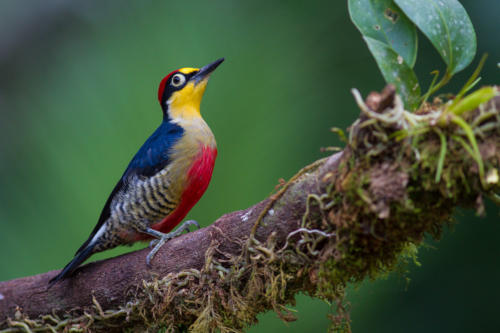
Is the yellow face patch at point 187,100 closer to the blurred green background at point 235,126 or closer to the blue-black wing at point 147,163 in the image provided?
the blurred green background at point 235,126

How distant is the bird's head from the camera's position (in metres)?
3.38

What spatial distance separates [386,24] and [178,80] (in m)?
1.76

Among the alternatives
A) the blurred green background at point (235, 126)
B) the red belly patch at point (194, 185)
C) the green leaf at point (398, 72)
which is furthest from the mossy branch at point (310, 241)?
the blurred green background at point (235, 126)

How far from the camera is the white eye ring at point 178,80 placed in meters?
3.41

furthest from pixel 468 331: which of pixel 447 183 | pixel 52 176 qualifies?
pixel 52 176

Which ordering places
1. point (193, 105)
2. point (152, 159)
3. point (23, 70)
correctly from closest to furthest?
point (152, 159), point (193, 105), point (23, 70)

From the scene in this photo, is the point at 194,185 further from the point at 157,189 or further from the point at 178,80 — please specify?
the point at 178,80

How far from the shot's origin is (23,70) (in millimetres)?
5023

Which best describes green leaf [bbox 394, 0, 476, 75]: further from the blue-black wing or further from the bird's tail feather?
the bird's tail feather

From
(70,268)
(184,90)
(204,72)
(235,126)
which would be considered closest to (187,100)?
(184,90)

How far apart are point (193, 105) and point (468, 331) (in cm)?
243

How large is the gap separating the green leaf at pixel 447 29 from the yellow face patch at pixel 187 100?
1.75m

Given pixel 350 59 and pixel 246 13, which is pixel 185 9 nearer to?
pixel 246 13

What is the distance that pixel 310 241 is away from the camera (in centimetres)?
188
